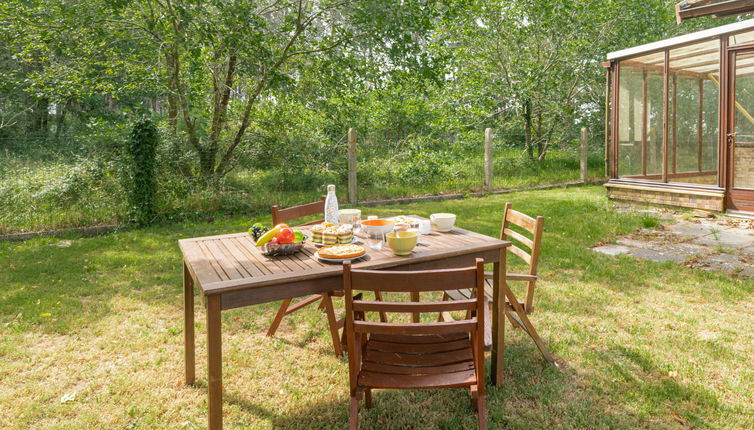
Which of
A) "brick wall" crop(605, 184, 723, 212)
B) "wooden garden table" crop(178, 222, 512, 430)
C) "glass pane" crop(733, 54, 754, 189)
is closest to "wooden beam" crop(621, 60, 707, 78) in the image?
"glass pane" crop(733, 54, 754, 189)

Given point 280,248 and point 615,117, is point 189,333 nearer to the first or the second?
point 280,248

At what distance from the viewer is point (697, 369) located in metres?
2.92

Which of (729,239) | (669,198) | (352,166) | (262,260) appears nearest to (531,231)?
(262,260)

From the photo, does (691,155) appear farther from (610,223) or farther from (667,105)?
(610,223)

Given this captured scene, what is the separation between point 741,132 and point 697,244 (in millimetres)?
2996

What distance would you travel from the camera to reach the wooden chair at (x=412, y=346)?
1.96 metres

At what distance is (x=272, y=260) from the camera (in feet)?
8.13

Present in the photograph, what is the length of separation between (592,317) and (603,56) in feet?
39.1

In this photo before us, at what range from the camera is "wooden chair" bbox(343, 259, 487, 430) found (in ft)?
6.43

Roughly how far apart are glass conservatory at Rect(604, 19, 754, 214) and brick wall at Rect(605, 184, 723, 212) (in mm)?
16

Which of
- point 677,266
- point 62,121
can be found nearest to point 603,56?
point 677,266

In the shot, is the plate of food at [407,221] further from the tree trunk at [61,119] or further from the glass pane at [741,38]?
the tree trunk at [61,119]

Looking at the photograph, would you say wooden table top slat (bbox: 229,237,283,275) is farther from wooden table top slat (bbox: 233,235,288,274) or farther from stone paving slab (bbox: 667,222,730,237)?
stone paving slab (bbox: 667,222,730,237)

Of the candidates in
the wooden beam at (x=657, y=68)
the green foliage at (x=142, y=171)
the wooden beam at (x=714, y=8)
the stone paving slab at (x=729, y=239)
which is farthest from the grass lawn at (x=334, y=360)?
the wooden beam at (x=657, y=68)
